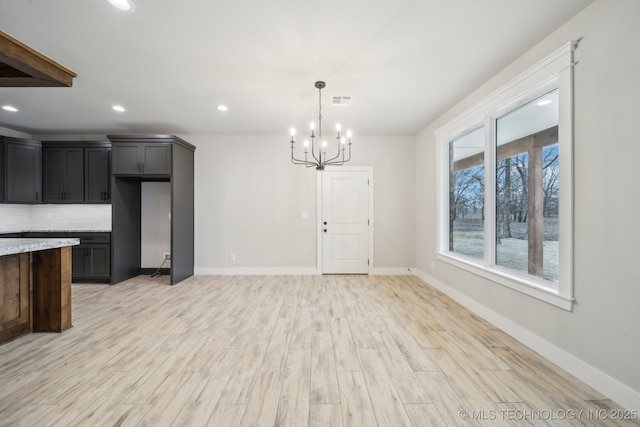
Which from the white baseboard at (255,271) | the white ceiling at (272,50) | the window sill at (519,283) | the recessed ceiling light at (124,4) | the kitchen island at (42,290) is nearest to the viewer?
the recessed ceiling light at (124,4)

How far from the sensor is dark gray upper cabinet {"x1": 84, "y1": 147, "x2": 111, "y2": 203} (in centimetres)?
455

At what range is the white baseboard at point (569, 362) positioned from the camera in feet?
5.29

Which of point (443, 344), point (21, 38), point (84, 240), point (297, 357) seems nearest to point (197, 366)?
point (297, 357)

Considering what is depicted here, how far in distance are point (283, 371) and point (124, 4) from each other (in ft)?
9.80

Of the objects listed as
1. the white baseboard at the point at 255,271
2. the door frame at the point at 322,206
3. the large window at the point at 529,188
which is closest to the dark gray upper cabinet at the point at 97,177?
the white baseboard at the point at 255,271

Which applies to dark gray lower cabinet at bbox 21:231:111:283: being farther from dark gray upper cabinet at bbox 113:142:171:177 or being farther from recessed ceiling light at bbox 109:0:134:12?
recessed ceiling light at bbox 109:0:134:12

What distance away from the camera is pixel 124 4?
6.04 ft

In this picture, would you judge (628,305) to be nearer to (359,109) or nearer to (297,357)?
(297,357)

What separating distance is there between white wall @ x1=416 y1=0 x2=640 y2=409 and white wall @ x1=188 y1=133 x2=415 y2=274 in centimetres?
296

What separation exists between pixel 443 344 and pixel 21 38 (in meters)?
4.70

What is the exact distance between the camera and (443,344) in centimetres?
240

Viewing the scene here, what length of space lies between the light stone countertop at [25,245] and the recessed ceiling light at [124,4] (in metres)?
2.06

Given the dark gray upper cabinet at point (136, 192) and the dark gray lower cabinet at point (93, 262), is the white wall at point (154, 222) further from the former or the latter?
the dark gray lower cabinet at point (93, 262)

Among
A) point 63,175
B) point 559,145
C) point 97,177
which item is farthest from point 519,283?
point 63,175
